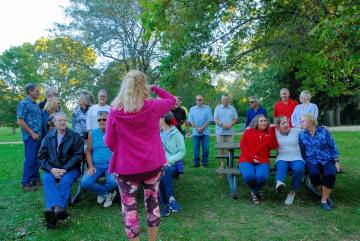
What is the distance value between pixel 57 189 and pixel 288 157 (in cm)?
352

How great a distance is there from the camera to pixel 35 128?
239 inches

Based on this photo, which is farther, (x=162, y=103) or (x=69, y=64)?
(x=69, y=64)

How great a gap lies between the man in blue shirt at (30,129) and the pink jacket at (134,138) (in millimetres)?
3295

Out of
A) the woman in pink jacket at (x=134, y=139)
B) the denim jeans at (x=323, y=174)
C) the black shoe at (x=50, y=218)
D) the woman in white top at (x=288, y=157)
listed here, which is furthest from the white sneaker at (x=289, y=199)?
the black shoe at (x=50, y=218)

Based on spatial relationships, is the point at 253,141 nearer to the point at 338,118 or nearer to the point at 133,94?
the point at 133,94

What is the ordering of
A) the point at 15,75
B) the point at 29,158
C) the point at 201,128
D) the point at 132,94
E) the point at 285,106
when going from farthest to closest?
the point at 15,75
the point at 201,128
the point at 285,106
the point at 29,158
the point at 132,94

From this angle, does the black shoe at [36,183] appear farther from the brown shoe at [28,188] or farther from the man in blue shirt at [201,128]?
the man in blue shirt at [201,128]

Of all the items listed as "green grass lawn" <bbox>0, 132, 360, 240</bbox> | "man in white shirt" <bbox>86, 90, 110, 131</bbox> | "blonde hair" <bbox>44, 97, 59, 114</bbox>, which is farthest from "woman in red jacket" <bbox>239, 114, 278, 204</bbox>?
"blonde hair" <bbox>44, 97, 59, 114</bbox>

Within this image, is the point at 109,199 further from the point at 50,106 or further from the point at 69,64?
the point at 69,64

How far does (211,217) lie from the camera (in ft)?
15.7

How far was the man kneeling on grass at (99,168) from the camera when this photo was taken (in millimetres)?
5059

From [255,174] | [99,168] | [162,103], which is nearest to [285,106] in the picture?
[255,174]

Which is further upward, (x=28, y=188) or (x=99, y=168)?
(x=99, y=168)

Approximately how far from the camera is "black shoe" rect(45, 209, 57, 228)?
14.0 feet
